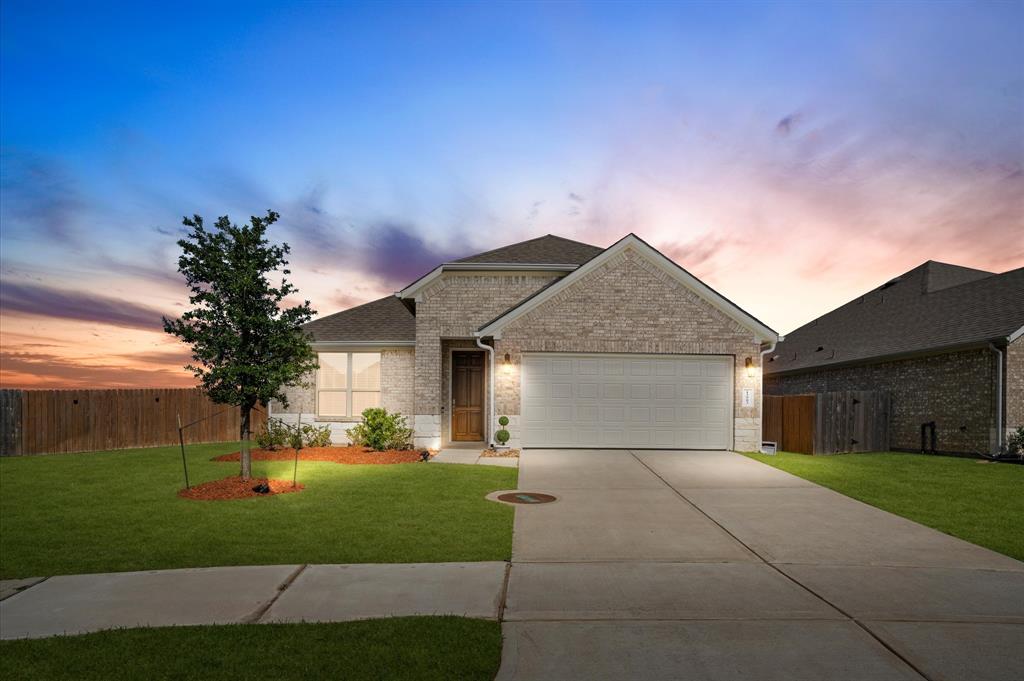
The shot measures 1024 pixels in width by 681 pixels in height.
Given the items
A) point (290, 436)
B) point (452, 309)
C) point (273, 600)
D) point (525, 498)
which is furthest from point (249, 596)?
point (452, 309)

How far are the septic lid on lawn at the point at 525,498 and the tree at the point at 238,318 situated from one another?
183 inches

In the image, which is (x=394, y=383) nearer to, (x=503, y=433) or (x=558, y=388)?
(x=503, y=433)

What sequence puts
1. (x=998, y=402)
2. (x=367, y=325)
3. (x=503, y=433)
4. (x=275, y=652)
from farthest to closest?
1. (x=367, y=325)
2. (x=998, y=402)
3. (x=503, y=433)
4. (x=275, y=652)

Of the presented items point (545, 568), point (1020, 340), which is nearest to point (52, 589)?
point (545, 568)

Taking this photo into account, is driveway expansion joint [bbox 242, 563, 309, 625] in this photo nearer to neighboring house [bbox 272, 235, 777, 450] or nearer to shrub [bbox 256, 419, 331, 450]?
neighboring house [bbox 272, 235, 777, 450]

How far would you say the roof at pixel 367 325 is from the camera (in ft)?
62.3

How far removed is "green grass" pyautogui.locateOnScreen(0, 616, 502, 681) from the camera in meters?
3.94

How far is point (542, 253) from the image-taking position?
20359mm

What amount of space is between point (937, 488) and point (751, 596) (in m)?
9.16

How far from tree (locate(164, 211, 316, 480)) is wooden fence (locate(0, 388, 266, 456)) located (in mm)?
6513

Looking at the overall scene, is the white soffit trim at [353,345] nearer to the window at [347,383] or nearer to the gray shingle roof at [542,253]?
the window at [347,383]

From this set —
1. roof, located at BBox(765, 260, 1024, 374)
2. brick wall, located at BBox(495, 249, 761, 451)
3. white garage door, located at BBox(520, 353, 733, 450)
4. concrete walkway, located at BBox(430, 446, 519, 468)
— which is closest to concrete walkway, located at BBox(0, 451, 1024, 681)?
concrete walkway, located at BBox(430, 446, 519, 468)

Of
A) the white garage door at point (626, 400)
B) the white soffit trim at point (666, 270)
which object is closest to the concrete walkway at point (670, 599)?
the white garage door at point (626, 400)

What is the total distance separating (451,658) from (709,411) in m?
14.1
